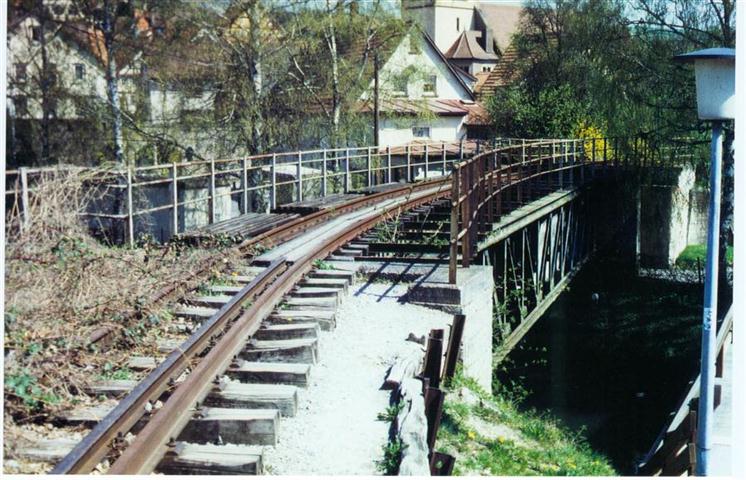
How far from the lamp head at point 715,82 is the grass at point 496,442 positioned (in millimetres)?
2767

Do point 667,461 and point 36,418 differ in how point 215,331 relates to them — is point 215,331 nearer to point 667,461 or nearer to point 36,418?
point 36,418

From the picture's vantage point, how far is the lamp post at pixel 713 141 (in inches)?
Answer: 199

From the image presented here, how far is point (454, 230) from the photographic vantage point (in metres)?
9.12

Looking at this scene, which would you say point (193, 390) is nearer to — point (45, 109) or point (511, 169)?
point (511, 169)

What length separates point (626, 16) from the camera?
14.7 m

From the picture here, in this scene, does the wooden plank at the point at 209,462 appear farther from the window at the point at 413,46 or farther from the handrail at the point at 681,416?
the window at the point at 413,46

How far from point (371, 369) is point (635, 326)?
920 cm

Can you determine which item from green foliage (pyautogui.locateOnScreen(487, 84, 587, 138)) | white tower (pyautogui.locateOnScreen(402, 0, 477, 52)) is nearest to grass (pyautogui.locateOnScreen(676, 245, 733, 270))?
green foliage (pyautogui.locateOnScreen(487, 84, 587, 138))

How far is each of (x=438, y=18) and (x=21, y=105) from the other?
41.0ft

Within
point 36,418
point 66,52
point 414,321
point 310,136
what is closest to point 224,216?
point 310,136

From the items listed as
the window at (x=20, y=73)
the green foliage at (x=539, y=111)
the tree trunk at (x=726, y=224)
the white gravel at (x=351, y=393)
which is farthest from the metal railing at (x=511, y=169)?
the window at (x=20, y=73)

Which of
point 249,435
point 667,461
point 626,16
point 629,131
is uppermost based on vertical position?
point 626,16

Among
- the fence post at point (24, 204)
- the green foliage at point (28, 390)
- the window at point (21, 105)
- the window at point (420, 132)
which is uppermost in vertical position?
the window at point (21, 105)

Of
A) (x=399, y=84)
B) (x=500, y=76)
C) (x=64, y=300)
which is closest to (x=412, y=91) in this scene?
(x=399, y=84)
